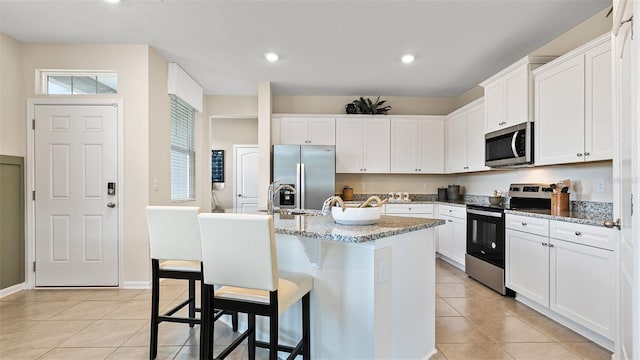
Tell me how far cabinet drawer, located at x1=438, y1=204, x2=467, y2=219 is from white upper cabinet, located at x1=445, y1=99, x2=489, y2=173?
0.58 m

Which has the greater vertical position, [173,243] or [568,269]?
[173,243]

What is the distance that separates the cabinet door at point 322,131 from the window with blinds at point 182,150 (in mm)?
1890

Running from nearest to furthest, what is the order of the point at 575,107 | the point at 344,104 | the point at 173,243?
the point at 173,243 < the point at 575,107 < the point at 344,104

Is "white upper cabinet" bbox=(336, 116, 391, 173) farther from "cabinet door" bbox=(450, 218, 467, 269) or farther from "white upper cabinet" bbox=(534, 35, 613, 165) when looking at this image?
"white upper cabinet" bbox=(534, 35, 613, 165)

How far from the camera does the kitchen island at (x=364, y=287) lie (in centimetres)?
170

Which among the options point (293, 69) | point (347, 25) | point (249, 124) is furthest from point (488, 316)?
point (249, 124)

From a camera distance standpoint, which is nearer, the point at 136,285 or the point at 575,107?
the point at 575,107

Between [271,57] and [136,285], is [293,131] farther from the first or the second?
[136,285]

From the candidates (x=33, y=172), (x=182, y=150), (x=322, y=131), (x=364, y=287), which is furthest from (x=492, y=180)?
(x=33, y=172)

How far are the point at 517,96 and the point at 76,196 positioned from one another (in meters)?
4.79

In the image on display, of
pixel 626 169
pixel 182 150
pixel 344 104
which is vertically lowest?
pixel 626 169

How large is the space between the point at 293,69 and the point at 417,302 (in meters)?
3.35

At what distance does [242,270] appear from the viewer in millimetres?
1564

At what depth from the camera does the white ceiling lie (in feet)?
9.25
